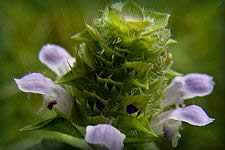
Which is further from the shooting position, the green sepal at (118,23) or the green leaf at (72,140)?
the green leaf at (72,140)

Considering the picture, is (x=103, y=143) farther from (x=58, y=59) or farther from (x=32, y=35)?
(x=32, y=35)

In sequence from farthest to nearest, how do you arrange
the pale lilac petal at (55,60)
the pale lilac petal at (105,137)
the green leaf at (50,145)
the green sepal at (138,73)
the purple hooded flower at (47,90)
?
the pale lilac petal at (55,60)
the green leaf at (50,145)
the purple hooded flower at (47,90)
the green sepal at (138,73)
the pale lilac petal at (105,137)

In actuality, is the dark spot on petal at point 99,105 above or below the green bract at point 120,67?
below

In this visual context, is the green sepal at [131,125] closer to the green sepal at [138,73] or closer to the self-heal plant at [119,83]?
the self-heal plant at [119,83]

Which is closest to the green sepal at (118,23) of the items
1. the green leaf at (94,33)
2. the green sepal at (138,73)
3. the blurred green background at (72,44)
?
the green leaf at (94,33)

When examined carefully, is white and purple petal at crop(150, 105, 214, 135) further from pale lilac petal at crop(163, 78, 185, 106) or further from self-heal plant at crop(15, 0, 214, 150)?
pale lilac petal at crop(163, 78, 185, 106)

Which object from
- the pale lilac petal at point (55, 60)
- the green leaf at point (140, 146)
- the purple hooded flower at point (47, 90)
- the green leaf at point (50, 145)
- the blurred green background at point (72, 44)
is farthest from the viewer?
the blurred green background at point (72, 44)

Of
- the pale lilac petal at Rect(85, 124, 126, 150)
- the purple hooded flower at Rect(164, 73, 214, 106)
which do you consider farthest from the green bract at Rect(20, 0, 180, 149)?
the purple hooded flower at Rect(164, 73, 214, 106)
